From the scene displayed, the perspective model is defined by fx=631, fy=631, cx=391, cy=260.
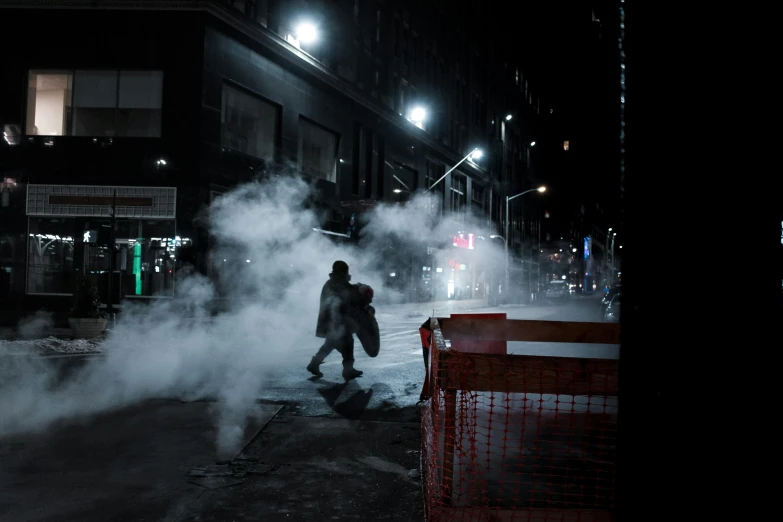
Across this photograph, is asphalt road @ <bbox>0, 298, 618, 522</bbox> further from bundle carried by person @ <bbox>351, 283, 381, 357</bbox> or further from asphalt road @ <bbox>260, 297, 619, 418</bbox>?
bundle carried by person @ <bbox>351, 283, 381, 357</bbox>

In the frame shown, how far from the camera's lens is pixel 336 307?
28.8 ft

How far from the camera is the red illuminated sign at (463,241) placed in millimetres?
37688

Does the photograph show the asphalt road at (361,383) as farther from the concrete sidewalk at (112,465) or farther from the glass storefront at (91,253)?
the glass storefront at (91,253)

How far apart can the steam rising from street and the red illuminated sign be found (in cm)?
775

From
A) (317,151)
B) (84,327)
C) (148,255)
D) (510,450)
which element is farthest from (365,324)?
(317,151)

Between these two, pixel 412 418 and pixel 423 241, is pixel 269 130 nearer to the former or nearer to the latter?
pixel 423 241

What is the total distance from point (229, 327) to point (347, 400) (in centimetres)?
903

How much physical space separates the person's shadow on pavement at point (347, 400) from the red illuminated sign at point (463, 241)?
96.5ft

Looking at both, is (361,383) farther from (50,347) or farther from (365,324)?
(50,347)

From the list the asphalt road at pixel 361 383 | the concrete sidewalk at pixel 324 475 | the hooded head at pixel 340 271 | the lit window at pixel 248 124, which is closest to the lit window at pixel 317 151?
the lit window at pixel 248 124

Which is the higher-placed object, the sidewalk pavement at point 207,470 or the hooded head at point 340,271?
the hooded head at point 340,271

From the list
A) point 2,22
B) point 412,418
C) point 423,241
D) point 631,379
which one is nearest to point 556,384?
point 631,379

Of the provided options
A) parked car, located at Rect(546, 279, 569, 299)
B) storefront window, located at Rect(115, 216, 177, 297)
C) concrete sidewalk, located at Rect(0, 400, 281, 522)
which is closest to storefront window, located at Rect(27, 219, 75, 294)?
storefront window, located at Rect(115, 216, 177, 297)

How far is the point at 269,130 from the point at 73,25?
21.5 feet
